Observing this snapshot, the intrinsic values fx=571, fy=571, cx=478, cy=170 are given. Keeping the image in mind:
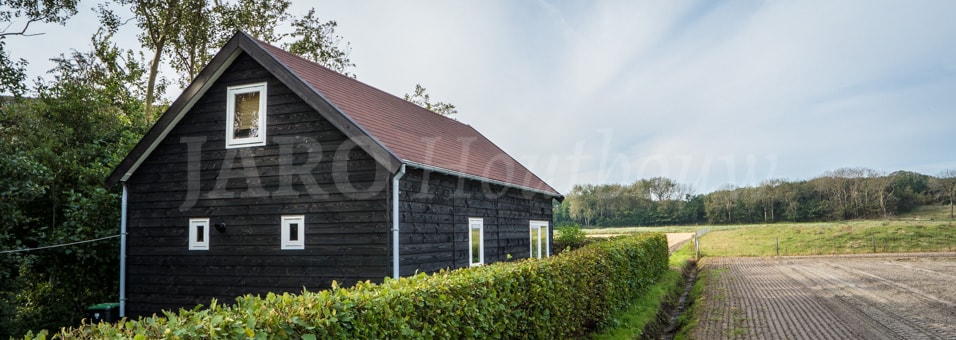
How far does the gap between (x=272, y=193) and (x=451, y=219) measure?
3.73 m

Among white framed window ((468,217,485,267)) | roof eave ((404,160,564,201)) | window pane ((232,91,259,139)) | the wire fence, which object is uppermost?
window pane ((232,91,259,139))

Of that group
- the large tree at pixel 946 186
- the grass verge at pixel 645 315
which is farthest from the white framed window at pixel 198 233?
the large tree at pixel 946 186

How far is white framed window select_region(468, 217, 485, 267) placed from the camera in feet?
43.7

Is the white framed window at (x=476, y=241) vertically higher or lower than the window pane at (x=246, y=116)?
lower

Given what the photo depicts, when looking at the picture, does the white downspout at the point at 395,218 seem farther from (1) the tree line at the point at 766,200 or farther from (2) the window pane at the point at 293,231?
(1) the tree line at the point at 766,200

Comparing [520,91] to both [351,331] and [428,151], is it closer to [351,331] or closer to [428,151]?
[428,151]

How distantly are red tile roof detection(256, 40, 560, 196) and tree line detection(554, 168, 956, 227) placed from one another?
3855 centimetres

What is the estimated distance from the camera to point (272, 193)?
36.4 ft

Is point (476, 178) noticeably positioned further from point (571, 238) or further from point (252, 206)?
point (571, 238)

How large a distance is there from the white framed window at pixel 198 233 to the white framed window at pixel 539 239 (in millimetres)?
9728

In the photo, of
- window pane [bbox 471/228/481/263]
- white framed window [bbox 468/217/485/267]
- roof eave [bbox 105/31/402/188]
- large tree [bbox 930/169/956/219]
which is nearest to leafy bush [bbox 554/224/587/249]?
white framed window [bbox 468/217/485/267]

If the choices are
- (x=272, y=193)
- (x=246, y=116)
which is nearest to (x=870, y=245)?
(x=272, y=193)

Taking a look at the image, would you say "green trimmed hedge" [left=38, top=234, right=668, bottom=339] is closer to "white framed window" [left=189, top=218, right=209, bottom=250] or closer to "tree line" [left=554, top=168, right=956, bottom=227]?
"white framed window" [left=189, top=218, right=209, bottom=250]

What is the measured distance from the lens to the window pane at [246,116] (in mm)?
11594
